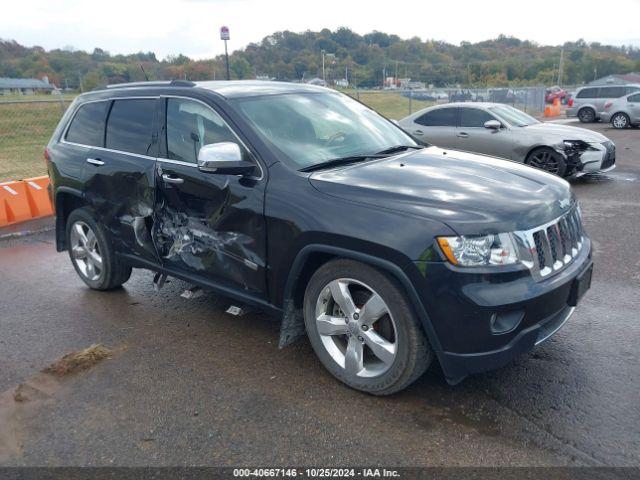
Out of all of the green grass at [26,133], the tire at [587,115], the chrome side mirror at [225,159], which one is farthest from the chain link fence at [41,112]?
the chrome side mirror at [225,159]

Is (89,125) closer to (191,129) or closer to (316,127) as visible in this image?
(191,129)

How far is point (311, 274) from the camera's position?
3.43 m

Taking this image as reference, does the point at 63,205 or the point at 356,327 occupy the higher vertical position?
the point at 63,205

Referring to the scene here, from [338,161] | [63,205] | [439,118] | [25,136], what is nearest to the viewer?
[338,161]

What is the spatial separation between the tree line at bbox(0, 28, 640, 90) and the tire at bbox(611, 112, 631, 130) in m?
12.8

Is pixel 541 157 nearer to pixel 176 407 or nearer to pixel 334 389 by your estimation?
pixel 334 389

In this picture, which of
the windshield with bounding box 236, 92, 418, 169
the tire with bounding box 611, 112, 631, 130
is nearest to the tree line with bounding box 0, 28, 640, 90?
the windshield with bounding box 236, 92, 418, 169

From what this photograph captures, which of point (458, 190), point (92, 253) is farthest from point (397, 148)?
point (92, 253)

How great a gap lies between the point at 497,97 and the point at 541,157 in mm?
22350

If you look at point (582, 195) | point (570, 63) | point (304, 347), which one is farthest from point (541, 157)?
point (570, 63)

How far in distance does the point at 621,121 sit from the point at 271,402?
22878mm

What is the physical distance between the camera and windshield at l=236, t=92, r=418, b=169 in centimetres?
370

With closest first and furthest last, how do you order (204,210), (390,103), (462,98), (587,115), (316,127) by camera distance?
(204,210) → (316,127) → (587,115) → (462,98) → (390,103)

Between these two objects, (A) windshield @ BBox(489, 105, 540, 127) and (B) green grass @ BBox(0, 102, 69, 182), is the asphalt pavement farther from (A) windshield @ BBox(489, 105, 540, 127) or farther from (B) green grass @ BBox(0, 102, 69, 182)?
(B) green grass @ BBox(0, 102, 69, 182)
